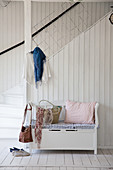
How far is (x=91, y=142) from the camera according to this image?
445cm

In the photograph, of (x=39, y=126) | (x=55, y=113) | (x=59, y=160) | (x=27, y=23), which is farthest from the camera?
(x=27, y=23)

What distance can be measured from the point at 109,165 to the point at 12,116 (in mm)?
2350

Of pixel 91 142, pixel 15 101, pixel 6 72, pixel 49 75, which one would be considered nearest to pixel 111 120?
pixel 91 142

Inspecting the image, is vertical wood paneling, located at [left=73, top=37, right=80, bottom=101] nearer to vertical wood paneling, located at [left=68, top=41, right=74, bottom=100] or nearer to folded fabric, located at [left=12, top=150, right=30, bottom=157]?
vertical wood paneling, located at [left=68, top=41, right=74, bottom=100]

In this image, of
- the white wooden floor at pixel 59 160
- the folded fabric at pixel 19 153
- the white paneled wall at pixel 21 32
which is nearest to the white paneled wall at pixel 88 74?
the white wooden floor at pixel 59 160

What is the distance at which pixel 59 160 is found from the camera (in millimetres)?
4074

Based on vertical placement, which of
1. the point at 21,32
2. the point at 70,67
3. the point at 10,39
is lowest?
the point at 70,67

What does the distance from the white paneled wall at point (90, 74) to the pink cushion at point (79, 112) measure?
175 millimetres

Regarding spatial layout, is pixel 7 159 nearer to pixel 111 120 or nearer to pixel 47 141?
pixel 47 141

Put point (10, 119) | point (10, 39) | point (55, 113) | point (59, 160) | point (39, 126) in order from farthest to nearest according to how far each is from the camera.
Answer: point (10, 39)
point (10, 119)
point (55, 113)
point (39, 126)
point (59, 160)

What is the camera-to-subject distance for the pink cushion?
→ 15.0ft

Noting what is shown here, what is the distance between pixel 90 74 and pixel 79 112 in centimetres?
70

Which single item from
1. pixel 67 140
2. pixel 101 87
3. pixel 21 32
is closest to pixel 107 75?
pixel 101 87

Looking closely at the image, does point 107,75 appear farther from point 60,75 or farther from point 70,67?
point 60,75
